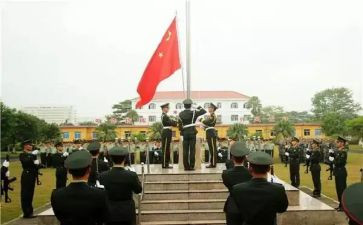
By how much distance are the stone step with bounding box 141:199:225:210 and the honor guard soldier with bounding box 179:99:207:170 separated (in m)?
1.89

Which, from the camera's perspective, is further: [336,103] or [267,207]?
[336,103]

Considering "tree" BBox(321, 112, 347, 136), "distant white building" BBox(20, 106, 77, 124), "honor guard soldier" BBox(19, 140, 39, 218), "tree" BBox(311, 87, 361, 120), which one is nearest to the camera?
"honor guard soldier" BBox(19, 140, 39, 218)

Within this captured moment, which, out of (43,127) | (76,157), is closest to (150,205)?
(76,157)

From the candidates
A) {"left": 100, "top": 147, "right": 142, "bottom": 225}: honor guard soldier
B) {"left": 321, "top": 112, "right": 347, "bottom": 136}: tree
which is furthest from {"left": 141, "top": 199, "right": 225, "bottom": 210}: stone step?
{"left": 321, "top": 112, "right": 347, "bottom": 136}: tree

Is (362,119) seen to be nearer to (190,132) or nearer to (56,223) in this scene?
(190,132)

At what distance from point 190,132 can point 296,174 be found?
4385mm

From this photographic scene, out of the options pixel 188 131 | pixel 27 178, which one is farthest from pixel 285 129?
pixel 27 178

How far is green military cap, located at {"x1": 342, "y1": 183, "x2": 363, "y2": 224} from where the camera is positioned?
221 centimetres

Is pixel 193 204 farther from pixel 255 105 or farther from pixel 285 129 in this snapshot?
pixel 255 105

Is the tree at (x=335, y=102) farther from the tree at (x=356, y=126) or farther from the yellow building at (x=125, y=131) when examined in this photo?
the tree at (x=356, y=126)

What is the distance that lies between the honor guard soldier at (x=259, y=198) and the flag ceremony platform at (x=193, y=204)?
155 inches

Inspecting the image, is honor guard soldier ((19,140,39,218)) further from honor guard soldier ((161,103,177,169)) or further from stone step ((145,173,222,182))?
honor guard soldier ((161,103,177,169))

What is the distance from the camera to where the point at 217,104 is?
241ft

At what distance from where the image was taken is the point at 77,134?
2152 inches
